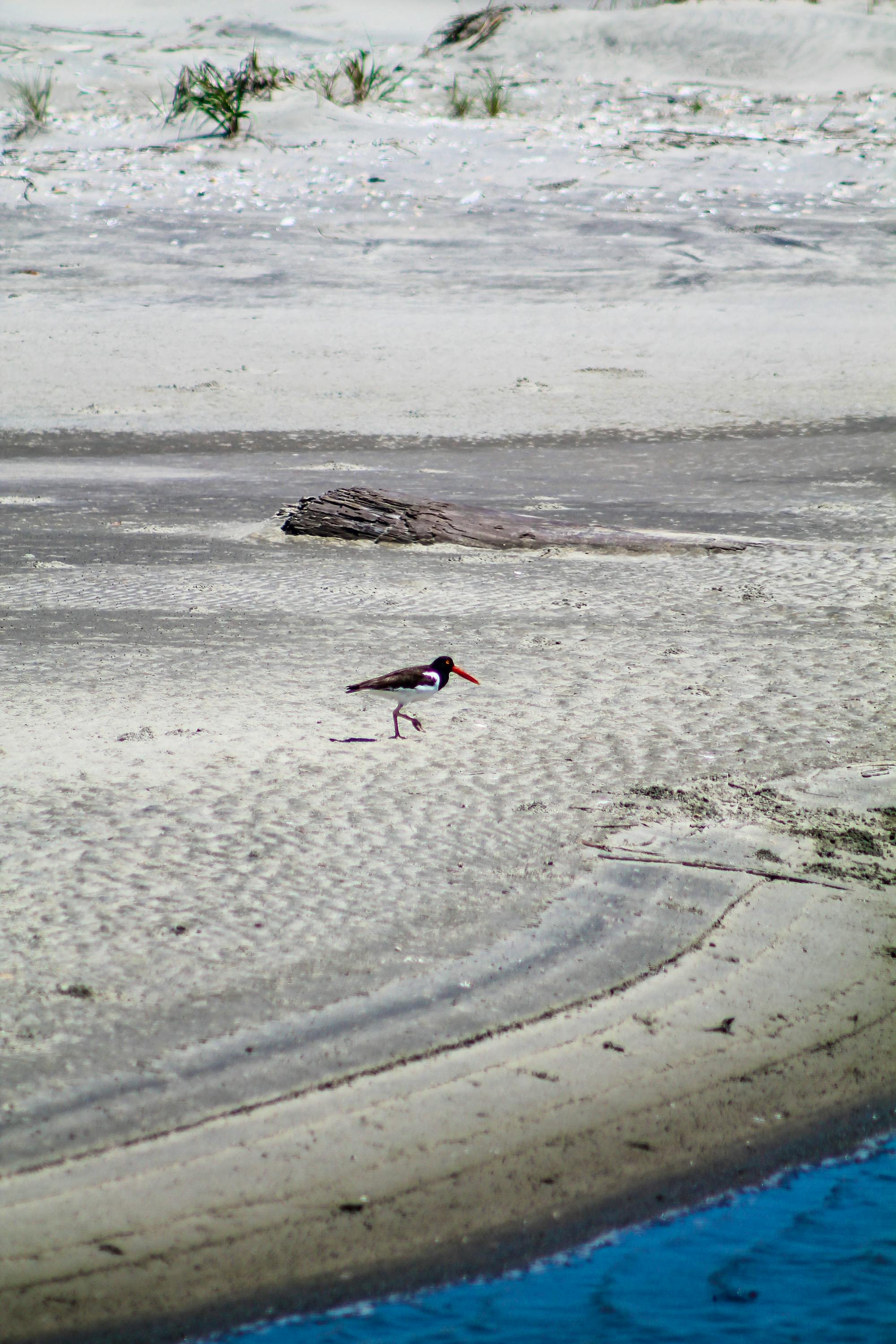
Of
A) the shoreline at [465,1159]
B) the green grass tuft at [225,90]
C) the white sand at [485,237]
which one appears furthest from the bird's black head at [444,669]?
the green grass tuft at [225,90]

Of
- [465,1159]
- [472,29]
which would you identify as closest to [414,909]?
[465,1159]

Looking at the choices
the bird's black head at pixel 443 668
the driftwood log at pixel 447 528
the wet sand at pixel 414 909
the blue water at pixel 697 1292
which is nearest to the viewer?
the blue water at pixel 697 1292

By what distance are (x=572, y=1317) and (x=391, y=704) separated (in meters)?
2.69

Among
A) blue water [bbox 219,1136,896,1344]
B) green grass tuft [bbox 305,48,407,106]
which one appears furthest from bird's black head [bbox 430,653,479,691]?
green grass tuft [bbox 305,48,407,106]

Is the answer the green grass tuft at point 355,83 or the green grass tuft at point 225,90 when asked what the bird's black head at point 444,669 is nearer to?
the green grass tuft at point 225,90

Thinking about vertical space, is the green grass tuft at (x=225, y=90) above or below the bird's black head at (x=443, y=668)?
above

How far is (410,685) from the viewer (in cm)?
453

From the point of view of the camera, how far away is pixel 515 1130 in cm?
291

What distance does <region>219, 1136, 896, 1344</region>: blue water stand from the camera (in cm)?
247

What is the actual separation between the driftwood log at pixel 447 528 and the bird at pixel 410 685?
95.9 inches

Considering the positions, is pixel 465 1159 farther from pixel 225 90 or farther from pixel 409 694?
pixel 225 90

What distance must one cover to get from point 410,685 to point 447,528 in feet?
8.95

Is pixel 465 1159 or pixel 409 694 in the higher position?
pixel 409 694

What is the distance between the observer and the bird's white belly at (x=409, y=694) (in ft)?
15.0
